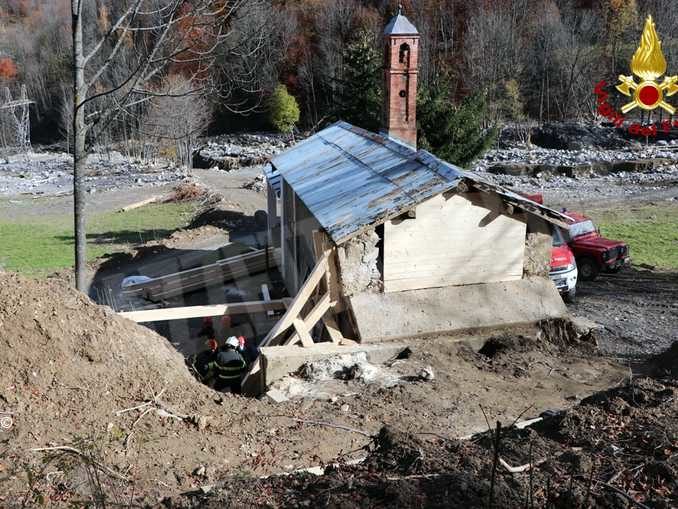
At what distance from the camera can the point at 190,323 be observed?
48.2 ft

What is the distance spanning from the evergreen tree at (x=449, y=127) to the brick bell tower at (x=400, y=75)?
13.7 ft

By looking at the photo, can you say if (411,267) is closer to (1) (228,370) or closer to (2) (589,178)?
(1) (228,370)

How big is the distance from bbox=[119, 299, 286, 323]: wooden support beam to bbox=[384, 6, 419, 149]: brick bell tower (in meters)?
7.08

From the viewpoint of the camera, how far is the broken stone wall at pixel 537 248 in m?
11.5

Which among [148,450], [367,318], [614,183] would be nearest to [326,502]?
[148,450]

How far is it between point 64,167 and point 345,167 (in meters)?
43.0

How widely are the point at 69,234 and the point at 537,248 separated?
67.8 ft

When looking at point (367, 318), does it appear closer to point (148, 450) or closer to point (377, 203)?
point (377, 203)

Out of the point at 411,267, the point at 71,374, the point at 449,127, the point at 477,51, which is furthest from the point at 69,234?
the point at 477,51

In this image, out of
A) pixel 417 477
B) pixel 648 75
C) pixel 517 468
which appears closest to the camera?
pixel 417 477

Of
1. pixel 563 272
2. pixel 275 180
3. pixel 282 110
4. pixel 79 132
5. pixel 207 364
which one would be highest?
pixel 79 132

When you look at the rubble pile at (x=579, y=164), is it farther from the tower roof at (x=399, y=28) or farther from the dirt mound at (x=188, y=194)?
the tower roof at (x=399, y=28)

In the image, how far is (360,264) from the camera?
10594 mm

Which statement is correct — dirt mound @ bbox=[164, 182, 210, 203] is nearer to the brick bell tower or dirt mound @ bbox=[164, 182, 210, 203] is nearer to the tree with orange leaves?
the brick bell tower
